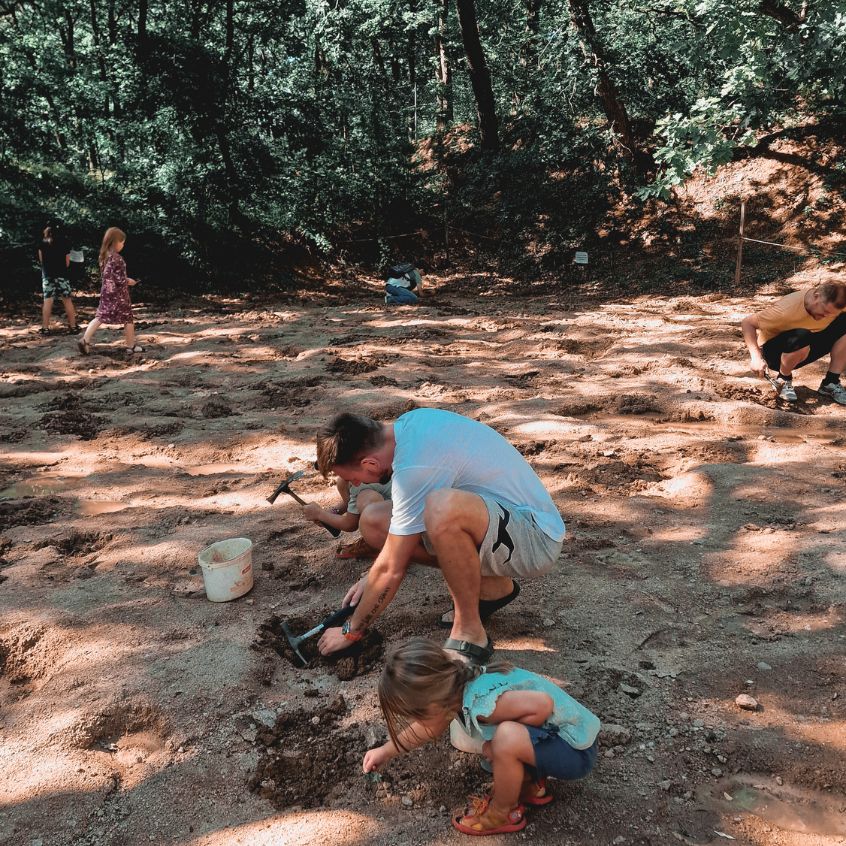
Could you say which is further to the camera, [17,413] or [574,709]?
[17,413]

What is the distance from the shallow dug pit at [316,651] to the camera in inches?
105

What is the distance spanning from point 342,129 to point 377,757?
38.5 feet

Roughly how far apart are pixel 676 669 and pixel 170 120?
10.5m

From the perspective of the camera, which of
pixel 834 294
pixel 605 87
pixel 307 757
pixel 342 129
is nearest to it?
pixel 307 757

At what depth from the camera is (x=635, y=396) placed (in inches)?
215

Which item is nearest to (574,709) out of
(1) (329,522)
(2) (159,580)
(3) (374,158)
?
(1) (329,522)

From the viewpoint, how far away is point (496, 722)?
1946 millimetres

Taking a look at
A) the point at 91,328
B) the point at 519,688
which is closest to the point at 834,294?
the point at 519,688

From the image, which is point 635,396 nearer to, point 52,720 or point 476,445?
point 476,445

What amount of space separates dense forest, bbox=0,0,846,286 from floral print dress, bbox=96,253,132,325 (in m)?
3.43

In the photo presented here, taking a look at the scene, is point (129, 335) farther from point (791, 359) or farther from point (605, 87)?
point (605, 87)

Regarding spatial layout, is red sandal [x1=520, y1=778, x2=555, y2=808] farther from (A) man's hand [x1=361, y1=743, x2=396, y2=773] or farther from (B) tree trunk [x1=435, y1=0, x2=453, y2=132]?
(B) tree trunk [x1=435, y1=0, x2=453, y2=132]

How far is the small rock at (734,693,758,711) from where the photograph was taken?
2320mm

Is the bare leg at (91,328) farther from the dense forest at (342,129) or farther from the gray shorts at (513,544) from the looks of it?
the gray shorts at (513,544)
